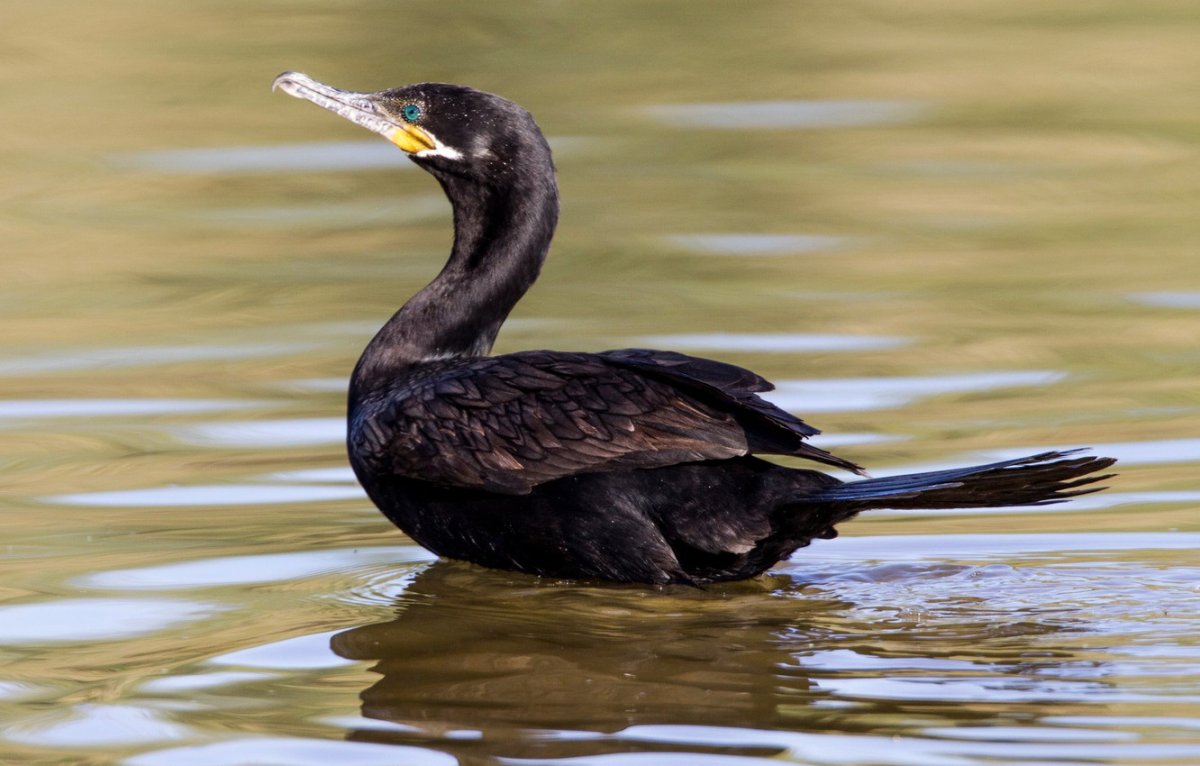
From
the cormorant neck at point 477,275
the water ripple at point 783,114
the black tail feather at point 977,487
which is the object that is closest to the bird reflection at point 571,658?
the black tail feather at point 977,487

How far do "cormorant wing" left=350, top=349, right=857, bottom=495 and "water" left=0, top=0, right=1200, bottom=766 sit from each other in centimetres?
41

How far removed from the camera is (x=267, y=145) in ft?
44.0

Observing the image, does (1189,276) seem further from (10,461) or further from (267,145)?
(267,145)

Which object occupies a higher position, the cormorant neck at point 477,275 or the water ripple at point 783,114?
the water ripple at point 783,114

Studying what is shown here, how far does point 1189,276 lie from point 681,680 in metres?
5.40

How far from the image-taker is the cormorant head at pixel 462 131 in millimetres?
6555

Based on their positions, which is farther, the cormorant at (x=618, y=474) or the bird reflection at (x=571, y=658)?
the cormorant at (x=618, y=474)

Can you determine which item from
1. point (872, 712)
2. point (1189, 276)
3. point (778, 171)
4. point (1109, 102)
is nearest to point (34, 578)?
point (872, 712)

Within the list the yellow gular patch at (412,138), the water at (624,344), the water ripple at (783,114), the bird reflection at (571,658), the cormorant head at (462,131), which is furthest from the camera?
the water ripple at (783,114)

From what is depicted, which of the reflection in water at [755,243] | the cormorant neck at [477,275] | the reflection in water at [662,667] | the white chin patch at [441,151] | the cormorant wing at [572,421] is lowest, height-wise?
the reflection in water at [662,667]

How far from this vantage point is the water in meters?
4.79

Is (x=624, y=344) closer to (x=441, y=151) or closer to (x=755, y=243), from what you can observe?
Result: (x=755, y=243)

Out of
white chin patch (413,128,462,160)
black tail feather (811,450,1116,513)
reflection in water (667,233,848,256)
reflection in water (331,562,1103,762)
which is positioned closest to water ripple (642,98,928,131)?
reflection in water (667,233,848,256)

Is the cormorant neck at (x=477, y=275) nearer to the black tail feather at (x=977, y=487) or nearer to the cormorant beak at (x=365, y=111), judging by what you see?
the cormorant beak at (x=365, y=111)
